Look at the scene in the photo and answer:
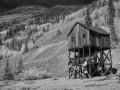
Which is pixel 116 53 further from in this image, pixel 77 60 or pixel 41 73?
pixel 41 73

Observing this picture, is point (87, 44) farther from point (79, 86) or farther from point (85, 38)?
point (79, 86)

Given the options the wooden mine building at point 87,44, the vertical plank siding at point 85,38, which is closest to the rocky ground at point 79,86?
the wooden mine building at point 87,44

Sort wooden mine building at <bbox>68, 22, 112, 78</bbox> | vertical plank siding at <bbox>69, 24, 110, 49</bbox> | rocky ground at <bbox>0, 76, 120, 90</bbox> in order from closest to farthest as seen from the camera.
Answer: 1. rocky ground at <bbox>0, 76, 120, 90</bbox>
2. wooden mine building at <bbox>68, 22, 112, 78</bbox>
3. vertical plank siding at <bbox>69, 24, 110, 49</bbox>

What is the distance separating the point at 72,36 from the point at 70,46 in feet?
6.54

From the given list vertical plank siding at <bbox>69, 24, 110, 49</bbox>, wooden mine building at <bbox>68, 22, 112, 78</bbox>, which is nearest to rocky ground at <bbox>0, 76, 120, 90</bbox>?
wooden mine building at <bbox>68, 22, 112, 78</bbox>

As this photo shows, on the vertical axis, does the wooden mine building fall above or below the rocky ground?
above

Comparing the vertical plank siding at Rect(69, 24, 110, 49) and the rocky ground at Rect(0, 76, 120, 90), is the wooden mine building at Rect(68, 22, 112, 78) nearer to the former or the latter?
the vertical plank siding at Rect(69, 24, 110, 49)

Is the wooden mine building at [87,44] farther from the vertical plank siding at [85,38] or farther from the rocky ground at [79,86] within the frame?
the rocky ground at [79,86]

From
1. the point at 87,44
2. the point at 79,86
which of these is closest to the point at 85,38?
the point at 87,44

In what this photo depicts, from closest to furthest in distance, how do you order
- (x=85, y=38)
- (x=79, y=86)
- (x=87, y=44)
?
1. (x=79, y=86)
2. (x=87, y=44)
3. (x=85, y=38)

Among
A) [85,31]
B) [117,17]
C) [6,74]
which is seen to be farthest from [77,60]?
[117,17]

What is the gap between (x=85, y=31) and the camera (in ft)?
116

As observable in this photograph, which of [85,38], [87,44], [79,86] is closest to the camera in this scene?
[79,86]

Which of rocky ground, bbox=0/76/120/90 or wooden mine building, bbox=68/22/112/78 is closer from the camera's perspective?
rocky ground, bbox=0/76/120/90
